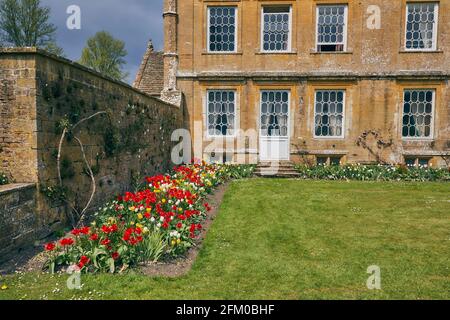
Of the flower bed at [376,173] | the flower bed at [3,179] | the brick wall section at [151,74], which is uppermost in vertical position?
the brick wall section at [151,74]

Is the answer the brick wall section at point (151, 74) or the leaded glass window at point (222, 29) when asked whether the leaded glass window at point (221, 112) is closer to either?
the leaded glass window at point (222, 29)

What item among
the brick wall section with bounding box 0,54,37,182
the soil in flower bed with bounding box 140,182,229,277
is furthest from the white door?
the brick wall section with bounding box 0,54,37,182

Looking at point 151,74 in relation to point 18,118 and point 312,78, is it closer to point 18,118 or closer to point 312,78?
point 312,78

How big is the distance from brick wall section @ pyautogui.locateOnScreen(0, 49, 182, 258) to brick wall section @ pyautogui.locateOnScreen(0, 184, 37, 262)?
0.12 metres

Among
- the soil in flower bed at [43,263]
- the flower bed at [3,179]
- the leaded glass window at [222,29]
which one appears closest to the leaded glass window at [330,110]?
the leaded glass window at [222,29]

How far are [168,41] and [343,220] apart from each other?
1170 centimetres

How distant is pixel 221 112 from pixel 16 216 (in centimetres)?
1150

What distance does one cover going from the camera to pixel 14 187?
4570 mm

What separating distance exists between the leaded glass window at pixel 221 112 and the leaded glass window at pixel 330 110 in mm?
4052

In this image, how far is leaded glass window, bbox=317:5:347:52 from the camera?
1462 centimetres

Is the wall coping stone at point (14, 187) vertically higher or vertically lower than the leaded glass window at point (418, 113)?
lower

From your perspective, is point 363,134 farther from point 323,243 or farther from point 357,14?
point 323,243

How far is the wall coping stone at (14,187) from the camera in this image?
4.39m

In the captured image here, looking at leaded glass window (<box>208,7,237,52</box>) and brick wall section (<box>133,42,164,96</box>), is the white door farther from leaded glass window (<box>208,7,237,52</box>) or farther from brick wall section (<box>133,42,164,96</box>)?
brick wall section (<box>133,42,164,96</box>)
